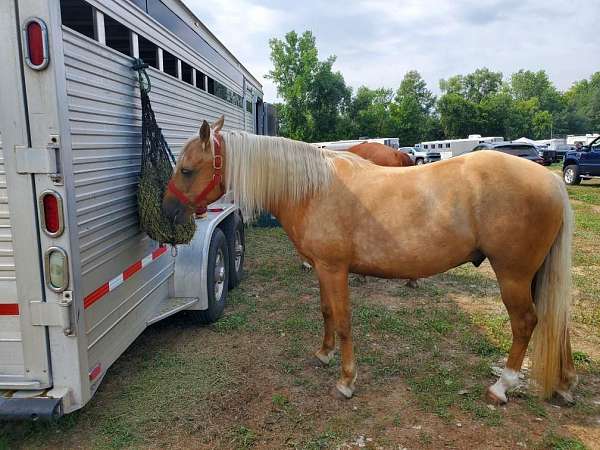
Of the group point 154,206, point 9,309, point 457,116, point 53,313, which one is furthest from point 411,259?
point 457,116

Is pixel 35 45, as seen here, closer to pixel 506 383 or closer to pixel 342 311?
pixel 342 311

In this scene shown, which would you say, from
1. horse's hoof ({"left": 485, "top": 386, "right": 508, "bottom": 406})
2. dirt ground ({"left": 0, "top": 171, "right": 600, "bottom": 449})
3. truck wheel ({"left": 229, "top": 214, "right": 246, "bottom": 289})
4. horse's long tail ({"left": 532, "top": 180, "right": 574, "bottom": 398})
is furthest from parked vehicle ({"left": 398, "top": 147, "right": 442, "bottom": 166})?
horse's hoof ({"left": 485, "top": 386, "right": 508, "bottom": 406})

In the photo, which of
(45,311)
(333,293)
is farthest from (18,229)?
(333,293)

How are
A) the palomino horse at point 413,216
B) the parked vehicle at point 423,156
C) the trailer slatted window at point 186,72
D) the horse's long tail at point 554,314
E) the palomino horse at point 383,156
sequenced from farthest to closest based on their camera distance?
1. the parked vehicle at point 423,156
2. the palomino horse at point 383,156
3. the trailer slatted window at point 186,72
4. the horse's long tail at point 554,314
5. the palomino horse at point 413,216

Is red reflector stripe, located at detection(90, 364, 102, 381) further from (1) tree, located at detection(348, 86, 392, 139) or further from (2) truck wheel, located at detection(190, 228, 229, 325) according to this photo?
(1) tree, located at detection(348, 86, 392, 139)

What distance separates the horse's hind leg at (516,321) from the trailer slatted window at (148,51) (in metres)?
3.15

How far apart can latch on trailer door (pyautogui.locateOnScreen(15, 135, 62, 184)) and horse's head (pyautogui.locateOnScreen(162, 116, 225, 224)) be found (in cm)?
100

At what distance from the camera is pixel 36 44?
2035 millimetres

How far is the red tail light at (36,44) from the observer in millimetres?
2012

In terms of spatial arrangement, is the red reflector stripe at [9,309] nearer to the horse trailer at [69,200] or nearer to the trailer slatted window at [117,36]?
the horse trailer at [69,200]

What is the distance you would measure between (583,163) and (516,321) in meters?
16.0

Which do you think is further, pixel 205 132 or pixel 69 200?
pixel 205 132

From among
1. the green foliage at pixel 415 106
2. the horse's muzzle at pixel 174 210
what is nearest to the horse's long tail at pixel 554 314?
the horse's muzzle at pixel 174 210

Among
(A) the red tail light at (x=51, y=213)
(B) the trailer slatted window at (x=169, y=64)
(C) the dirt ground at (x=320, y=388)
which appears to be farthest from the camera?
(B) the trailer slatted window at (x=169, y=64)
